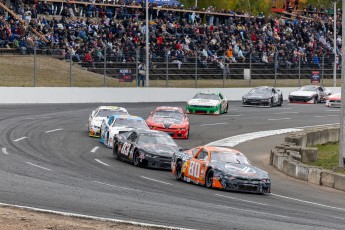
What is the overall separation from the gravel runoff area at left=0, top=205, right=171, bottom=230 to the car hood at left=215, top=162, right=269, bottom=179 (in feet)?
24.9

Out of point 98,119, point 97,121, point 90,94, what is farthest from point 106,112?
point 90,94

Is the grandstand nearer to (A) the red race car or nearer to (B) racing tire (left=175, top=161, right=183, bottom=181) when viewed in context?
(A) the red race car

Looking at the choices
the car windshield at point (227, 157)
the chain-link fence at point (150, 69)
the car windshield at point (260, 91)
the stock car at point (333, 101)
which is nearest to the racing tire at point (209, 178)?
the car windshield at point (227, 157)

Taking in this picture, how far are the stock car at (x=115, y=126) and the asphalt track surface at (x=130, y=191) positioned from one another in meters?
0.43

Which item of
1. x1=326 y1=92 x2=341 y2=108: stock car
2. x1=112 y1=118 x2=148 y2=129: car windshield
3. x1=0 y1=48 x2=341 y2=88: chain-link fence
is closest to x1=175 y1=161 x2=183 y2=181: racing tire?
x1=112 y1=118 x2=148 y2=129: car windshield

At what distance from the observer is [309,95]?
5791 centimetres

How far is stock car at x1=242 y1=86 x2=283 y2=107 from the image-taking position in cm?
5334

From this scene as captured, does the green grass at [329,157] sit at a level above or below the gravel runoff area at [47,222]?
below

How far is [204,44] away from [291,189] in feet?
112

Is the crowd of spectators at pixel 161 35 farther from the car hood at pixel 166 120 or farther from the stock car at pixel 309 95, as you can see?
the car hood at pixel 166 120

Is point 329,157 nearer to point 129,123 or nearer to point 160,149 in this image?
point 129,123

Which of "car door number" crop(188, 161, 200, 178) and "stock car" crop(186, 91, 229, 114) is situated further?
"stock car" crop(186, 91, 229, 114)

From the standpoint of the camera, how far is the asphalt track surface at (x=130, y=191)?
17078 mm

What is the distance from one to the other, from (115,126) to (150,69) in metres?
22.4
